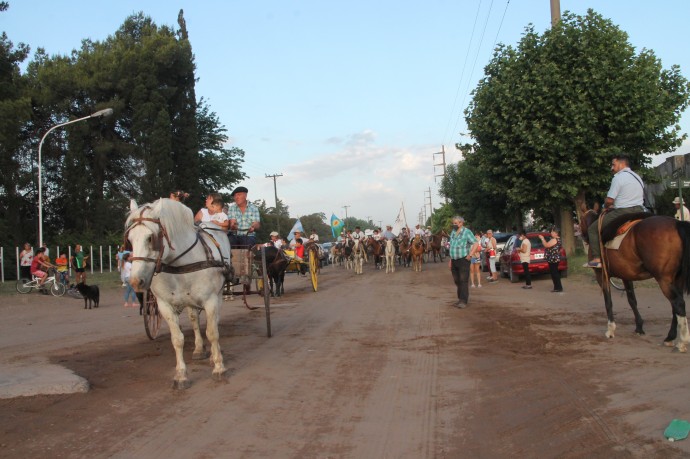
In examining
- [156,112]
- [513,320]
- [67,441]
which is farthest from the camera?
[156,112]

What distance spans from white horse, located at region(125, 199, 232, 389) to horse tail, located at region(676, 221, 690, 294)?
5.94m

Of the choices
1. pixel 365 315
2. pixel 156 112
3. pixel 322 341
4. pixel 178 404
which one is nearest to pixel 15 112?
pixel 156 112

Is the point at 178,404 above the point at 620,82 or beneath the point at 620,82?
beneath

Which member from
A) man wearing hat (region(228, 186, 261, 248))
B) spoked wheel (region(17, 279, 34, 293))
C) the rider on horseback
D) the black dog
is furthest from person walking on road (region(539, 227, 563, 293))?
spoked wheel (region(17, 279, 34, 293))

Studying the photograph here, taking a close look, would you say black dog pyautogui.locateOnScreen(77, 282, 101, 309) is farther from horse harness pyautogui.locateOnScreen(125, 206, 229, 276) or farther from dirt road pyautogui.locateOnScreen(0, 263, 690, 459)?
horse harness pyautogui.locateOnScreen(125, 206, 229, 276)

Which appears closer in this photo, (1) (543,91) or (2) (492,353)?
(2) (492,353)

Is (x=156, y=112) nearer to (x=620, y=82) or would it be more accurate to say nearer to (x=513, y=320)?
(x=620, y=82)

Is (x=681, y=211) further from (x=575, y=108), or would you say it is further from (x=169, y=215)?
(x=169, y=215)

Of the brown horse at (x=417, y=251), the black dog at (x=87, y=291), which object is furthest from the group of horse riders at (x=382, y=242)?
Answer: the black dog at (x=87, y=291)

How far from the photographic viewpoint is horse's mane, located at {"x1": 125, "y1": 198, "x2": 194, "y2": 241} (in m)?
6.86

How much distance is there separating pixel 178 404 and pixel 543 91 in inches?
837

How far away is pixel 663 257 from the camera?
8258 millimetres

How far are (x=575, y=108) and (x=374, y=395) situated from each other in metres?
19.9

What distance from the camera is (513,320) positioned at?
12.1m
